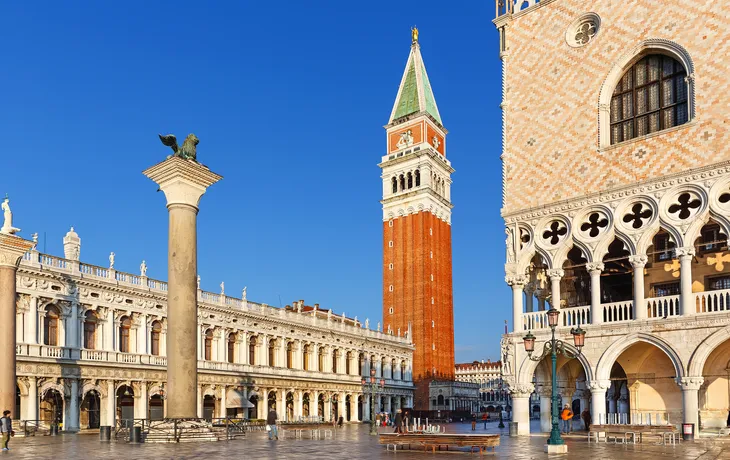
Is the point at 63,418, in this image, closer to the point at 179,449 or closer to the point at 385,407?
the point at 179,449

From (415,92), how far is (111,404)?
6181 cm

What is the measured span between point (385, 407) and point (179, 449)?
55583 millimetres

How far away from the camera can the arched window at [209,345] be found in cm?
5100

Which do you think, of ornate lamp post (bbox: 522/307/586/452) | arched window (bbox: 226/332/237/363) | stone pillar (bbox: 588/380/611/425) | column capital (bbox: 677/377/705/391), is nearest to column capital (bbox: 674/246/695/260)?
column capital (bbox: 677/377/705/391)

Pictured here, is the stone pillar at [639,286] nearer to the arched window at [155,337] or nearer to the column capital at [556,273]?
the column capital at [556,273]

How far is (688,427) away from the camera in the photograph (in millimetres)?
24141

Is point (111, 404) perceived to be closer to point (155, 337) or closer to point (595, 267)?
point (155, 337)

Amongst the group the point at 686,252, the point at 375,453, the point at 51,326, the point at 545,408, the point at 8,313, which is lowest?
the point at 545,408

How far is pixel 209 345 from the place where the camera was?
51.5 m

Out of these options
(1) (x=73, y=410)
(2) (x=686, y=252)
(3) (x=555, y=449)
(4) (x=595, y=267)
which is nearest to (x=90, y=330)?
(1) (x=73, y=410)

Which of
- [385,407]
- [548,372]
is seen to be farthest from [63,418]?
[385,407]

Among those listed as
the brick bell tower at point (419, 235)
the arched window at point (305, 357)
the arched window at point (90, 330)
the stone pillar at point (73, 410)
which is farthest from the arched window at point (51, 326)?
the brick bell tower at point (419, 235)

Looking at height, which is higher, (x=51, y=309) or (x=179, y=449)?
(x=51, y=309)

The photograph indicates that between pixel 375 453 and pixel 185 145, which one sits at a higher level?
pixel 185 145
